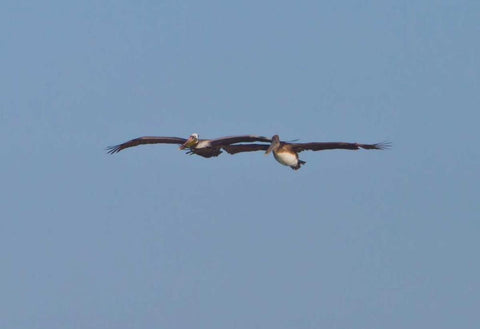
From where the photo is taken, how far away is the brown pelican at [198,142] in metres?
61.0

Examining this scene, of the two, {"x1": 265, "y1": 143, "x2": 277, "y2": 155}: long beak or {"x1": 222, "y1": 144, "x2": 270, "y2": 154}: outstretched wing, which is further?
{"x1": 222, "y1": 144, "x2": 270, "y2": 154}: outstretched wing

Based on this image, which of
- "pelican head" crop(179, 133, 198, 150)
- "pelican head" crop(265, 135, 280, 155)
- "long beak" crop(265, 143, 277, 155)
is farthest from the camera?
"pelican head" crop(179, 133, 198, 150)

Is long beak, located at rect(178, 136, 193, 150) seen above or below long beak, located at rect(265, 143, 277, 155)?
above

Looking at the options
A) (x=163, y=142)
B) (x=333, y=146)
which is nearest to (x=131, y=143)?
(x=163, y=142)

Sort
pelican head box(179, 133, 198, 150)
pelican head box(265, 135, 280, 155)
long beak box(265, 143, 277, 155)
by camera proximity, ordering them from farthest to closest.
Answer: pelican head box(179, 133, 198, 150), pelican head box(265, 135, 280, 155), long beak box(265, 143, 277, 155)

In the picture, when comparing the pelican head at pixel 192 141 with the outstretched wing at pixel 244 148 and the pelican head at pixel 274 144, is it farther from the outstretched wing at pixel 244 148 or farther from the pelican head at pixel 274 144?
the pelican head at pixel 274 144

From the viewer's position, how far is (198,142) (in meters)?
62.9

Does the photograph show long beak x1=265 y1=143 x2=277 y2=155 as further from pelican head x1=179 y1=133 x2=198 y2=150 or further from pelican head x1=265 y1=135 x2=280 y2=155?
pelican head x1=179 y1=133 x2=198 y2=150

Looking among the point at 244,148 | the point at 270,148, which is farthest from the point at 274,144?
the point at 244,148

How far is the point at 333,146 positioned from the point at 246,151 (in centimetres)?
419

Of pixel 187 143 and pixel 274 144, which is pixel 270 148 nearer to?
pixel 274 144

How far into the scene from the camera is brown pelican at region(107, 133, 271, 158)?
6100cm

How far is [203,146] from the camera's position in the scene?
62.9 meters

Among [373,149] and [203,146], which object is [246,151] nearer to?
[203,146]
